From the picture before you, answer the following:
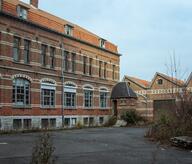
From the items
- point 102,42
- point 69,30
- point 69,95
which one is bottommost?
point 69,95

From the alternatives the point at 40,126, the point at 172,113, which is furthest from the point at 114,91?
the point at 172,113

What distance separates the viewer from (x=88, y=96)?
4547 centimetres

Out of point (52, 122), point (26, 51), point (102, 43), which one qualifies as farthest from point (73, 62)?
point (26, 51)

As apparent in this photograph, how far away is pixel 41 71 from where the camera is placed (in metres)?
37.1

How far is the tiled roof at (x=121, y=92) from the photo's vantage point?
49.4 metres

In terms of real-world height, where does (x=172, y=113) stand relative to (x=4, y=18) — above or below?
below

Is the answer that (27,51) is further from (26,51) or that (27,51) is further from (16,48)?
(16,48)

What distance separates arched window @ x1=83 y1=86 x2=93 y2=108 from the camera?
4478 cm

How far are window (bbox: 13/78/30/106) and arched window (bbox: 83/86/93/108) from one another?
34.8ft

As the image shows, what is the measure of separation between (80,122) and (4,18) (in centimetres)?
1536

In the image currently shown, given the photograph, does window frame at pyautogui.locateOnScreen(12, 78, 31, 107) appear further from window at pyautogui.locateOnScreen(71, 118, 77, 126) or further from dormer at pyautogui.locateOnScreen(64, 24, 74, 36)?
dormer at pyautogui.locateOnScreen(64, 24, 74, 36)

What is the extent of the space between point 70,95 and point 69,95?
0.21 m

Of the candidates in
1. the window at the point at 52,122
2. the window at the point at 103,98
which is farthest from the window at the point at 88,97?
the window at the point at 52,122

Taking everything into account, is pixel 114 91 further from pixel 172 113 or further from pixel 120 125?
pixel 172 113
